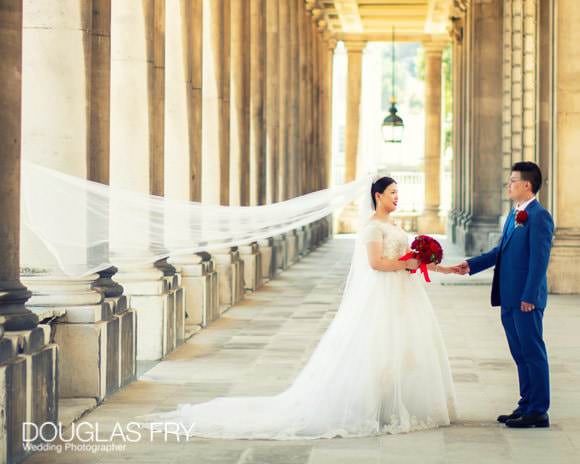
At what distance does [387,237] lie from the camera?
412 inches

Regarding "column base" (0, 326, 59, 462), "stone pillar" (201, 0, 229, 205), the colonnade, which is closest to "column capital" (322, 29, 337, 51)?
the colonnade

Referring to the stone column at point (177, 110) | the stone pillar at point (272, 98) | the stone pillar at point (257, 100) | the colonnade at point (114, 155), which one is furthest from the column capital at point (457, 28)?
the stone column at point (177, 110)

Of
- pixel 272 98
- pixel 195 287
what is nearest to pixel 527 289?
pixel 195 287

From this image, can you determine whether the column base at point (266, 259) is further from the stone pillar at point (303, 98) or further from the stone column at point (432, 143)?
the stone column at point (432, 143)

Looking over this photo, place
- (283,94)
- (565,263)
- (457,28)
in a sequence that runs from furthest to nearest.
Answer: (457,28)
(283,94)
(565,263)

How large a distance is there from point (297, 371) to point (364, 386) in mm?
3221

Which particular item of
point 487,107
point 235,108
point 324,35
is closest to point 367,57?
point 324,35

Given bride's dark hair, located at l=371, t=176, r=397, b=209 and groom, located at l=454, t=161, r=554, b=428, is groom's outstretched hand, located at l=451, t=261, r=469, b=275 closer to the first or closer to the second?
groom, located at l=454, t=161, r=554, b=428

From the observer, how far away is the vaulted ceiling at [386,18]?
42406 mm

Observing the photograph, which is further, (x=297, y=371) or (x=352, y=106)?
(x=352, y=106)

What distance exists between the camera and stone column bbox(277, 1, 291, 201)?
31248 mm

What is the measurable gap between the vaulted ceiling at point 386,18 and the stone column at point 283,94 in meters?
9.36

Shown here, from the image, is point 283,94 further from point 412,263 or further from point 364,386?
point 364,386

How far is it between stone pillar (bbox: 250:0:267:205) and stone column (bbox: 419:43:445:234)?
22079 mm
